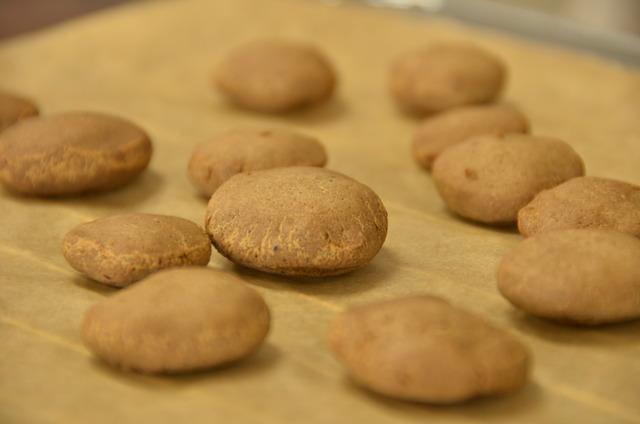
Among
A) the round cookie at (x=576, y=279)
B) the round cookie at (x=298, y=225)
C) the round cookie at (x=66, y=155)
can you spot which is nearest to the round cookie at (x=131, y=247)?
the round cookie at (x=298, y=225)

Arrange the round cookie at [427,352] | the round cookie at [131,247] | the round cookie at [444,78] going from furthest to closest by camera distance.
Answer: the round cookie at [444,78], the round cookie at [131,247], the round cookie at [427,352]

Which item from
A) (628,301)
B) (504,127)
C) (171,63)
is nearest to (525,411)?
(628,301)

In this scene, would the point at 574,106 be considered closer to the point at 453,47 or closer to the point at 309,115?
the point at 453,47

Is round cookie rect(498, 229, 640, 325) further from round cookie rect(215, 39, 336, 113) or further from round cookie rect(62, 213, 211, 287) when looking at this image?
round cookie rect(215, 39, 336, 113)

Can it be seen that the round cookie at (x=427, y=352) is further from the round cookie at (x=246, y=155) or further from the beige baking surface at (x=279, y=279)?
the round cookie at (x=246, y=155)

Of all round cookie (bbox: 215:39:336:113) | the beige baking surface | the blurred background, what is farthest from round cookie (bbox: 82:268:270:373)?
the blurred background

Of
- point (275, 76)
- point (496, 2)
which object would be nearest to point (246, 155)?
point (275, 76)
